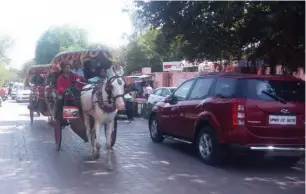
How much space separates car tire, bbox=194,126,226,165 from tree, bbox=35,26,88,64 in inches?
1729

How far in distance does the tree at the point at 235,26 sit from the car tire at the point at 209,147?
2.56 m

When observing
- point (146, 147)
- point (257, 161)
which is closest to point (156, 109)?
point (146, 147)

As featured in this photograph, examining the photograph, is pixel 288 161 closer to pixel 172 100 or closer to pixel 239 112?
pixel 239 112

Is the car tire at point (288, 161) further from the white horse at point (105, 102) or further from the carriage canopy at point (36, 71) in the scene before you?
the carriage canopy at point (36, 71)

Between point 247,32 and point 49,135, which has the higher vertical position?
point 247,32

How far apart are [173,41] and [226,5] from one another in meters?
3.52

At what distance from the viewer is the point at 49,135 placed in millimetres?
13156

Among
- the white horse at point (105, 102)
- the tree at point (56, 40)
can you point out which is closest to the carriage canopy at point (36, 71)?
the white horse at point (105, 102)

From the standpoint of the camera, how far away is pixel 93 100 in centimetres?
857

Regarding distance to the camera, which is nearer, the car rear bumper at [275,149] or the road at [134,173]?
the road at [134,173]

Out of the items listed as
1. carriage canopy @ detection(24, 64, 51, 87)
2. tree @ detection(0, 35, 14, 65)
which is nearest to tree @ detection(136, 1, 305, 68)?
carriage canopy @ detection(24, 64, 51, 87)

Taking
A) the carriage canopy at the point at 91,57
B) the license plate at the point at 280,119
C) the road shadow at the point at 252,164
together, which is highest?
the carriage canopy at the point at 91,57

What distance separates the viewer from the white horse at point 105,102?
25.6 ft

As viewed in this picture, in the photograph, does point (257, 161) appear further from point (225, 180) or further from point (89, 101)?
point (89, 101)
